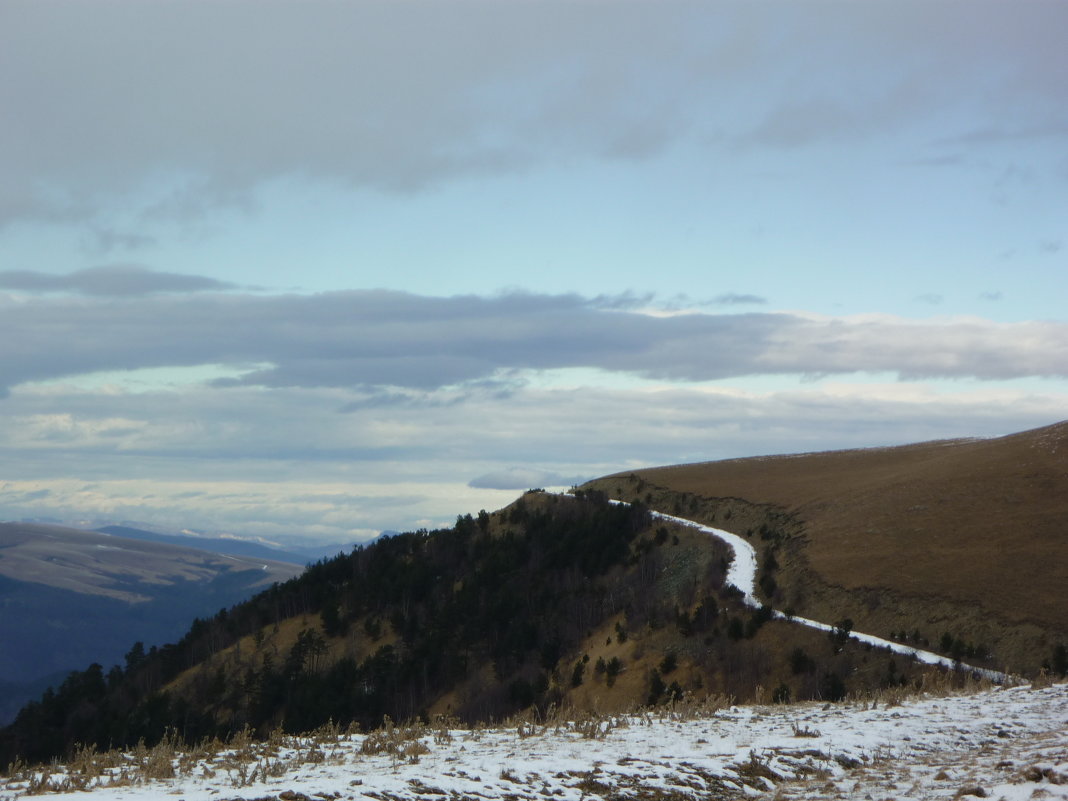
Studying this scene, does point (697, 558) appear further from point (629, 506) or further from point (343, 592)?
point (343, 592)

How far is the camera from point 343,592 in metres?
94.2

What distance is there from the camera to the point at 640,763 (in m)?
12.6

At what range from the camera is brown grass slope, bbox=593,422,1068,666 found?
40.1 metres

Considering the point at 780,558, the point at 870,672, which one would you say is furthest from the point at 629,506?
the point at 870,672

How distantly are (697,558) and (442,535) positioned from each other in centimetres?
3956

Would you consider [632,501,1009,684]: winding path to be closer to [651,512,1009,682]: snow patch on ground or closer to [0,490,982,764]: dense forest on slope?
[651,512,1009,682]: snow patch on ground

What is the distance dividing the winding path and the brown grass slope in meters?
1.52

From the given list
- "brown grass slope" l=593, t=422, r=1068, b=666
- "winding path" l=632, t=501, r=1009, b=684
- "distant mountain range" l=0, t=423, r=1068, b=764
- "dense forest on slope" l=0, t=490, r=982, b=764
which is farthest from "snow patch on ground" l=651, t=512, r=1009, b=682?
"brown grass slope" l=593, t=422, r=1068, b=666

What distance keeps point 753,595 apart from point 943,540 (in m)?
10.6

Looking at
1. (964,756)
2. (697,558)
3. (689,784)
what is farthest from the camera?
(697,558)

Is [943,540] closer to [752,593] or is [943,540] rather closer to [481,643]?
[752,593]

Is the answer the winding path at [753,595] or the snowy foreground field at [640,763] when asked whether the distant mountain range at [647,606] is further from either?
the snowy foreground field at [640,763]

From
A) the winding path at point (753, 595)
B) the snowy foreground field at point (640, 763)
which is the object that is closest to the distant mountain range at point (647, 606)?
the winding path at point (753, 595)

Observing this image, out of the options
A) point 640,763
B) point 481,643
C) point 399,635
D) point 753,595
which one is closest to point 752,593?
point 753,595
